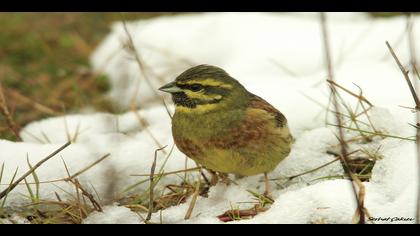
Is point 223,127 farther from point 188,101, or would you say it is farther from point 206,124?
point 188,101

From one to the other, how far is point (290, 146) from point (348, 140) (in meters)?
0.43

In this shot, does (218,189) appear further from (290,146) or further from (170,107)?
(170,107)

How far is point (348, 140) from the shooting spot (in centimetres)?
416

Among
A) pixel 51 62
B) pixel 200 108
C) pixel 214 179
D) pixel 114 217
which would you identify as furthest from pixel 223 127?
pixel 51 62

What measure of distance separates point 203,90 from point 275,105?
41.8 inches

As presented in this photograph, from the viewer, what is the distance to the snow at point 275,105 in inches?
134

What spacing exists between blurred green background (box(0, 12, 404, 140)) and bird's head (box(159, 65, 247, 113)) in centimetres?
214

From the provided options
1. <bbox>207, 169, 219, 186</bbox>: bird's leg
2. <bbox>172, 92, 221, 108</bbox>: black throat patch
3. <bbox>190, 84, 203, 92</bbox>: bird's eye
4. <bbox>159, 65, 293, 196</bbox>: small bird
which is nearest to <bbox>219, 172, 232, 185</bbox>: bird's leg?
<bbox>207, 169, 219, 186</bbox>: bird's leg

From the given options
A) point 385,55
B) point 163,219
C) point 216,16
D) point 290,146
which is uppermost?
point 216,16

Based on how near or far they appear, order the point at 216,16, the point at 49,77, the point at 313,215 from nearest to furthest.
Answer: the point at 313,215
the point at 49,77
the point at 216,16

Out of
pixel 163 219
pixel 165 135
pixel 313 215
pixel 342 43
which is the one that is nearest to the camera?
pixel 313 215

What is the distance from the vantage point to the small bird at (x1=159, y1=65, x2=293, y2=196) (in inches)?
149

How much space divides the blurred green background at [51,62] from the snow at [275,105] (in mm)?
267

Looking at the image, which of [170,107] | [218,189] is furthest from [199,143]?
[170,107]
